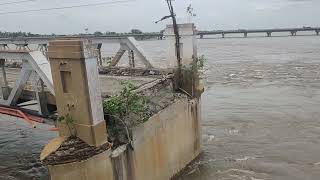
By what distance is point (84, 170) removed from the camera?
8516 millimetres

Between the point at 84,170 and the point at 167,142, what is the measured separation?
380 centimetres

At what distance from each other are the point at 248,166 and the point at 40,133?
10011 mm

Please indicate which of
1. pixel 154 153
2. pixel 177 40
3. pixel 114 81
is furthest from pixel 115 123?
pixel 177 40

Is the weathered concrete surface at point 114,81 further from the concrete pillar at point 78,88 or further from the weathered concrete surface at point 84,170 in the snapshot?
the weathered concrete surface at point 84,170

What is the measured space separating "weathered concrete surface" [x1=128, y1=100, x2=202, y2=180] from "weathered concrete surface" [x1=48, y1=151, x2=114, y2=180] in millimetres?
1256

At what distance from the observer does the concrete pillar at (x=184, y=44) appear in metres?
13.9

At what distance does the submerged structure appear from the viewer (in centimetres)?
859

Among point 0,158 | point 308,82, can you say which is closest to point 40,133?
point 0,158

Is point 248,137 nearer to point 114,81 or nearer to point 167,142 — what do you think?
point 167,142

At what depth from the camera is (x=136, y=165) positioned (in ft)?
33.3

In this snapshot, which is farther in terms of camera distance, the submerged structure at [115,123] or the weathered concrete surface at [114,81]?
the weathered concrete surface at [114,81]

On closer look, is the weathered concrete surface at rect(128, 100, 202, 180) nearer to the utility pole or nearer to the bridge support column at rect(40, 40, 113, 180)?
the utility pole

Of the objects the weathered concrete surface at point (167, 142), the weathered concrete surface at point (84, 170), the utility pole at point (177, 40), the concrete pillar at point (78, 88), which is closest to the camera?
the weathered concrete surface at point (84, 170)

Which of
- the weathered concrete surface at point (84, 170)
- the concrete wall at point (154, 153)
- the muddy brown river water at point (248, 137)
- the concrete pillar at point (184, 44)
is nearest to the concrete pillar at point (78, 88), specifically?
the weathered concrete surface at point (84, 170)
